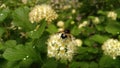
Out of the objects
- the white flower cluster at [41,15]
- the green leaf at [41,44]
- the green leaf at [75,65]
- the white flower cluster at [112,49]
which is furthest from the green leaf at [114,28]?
the green leaf at [41,44]

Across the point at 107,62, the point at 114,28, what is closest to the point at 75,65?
the point at 107,62

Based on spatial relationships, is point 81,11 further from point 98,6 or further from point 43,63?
point 43,63

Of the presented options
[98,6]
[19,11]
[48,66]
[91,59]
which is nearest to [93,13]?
[98,6]

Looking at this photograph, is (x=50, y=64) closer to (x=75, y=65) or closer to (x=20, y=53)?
(x=20, y=53)

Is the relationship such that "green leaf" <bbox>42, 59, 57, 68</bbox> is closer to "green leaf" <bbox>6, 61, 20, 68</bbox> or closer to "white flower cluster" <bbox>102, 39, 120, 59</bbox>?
"green leaf" <bbox>6, 61, 20, 68</bbox>

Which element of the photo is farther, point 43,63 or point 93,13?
point 93,13

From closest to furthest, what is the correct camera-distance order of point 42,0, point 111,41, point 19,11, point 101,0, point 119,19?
A: point 19,11 → point 111,41 → point 119,19 → point 42,0 → point 101,0

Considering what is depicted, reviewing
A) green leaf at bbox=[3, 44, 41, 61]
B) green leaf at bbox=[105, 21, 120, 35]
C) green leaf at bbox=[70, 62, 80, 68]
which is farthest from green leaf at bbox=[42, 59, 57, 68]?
green leaf at bbox=[105, 21, 120, 35]

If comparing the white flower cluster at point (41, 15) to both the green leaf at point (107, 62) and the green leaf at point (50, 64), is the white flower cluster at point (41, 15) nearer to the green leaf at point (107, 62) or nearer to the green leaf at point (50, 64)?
the green leaf at point (50, 64)
